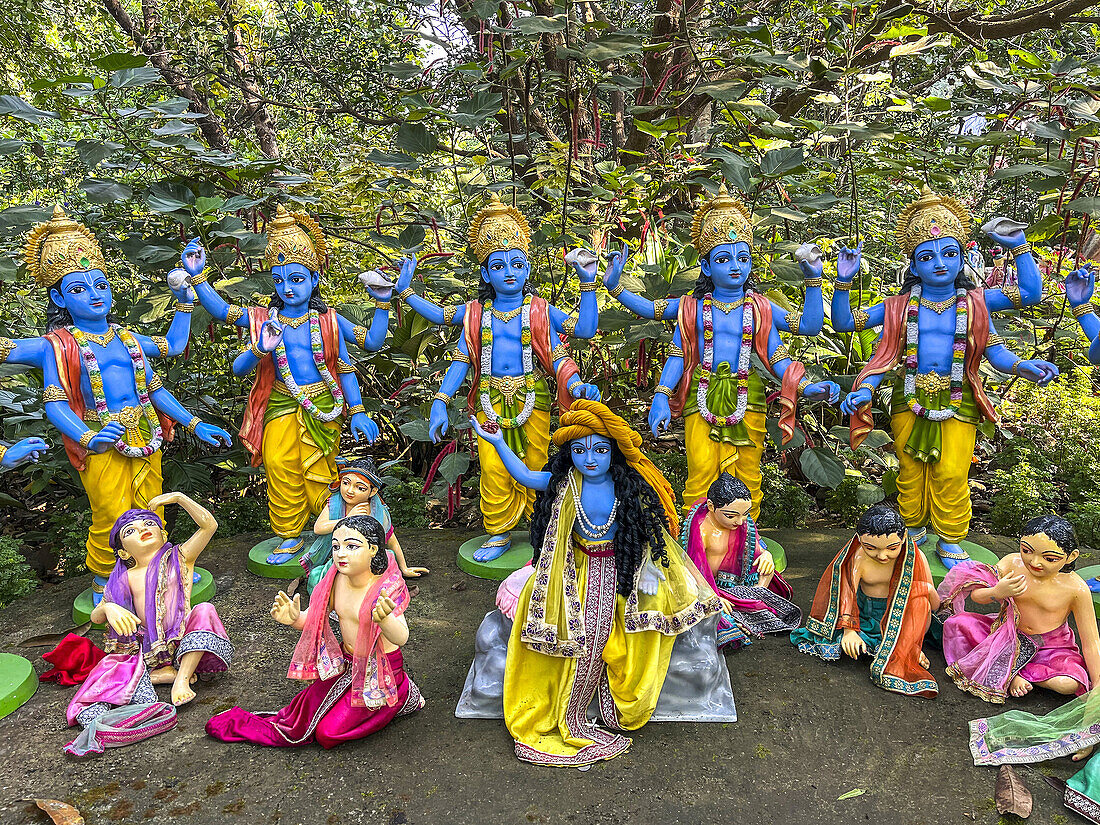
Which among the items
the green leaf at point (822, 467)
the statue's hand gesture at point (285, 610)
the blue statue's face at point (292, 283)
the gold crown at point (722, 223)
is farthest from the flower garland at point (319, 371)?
the green leaf at point (822, 467)

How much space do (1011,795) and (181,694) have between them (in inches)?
129

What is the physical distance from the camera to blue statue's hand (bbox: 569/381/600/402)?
4.08 m

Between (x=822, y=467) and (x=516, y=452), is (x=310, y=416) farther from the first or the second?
(x=822, y=467)

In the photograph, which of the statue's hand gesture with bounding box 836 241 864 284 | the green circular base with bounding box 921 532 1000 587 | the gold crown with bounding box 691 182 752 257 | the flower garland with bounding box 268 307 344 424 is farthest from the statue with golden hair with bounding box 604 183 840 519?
the flower garland with bounding box 268 307 344 424

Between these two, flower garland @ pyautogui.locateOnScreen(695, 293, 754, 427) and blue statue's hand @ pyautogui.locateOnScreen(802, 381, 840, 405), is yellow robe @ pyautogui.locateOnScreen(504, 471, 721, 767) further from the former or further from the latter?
blue statue's hand @ pyautogui.locateOnScreen(802, 381, 840, 405)

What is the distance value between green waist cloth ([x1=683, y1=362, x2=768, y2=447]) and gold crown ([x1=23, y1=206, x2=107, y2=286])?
3.26 meters

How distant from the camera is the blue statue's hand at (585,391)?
13.4 feet

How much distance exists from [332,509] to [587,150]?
3.92m

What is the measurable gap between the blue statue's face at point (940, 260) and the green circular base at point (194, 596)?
4339mm

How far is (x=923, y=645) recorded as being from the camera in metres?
3.90

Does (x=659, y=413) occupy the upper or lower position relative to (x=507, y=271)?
lower

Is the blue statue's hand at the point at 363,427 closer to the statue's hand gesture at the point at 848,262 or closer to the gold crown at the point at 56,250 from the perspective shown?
the gold crown at the point at 56,250

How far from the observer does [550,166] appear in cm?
543

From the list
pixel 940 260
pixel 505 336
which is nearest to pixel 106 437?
pixel 505 336
